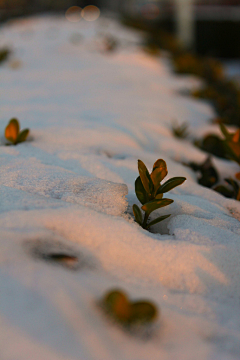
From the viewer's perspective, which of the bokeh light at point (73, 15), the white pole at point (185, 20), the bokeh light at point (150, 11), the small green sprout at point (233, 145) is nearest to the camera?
the small green sprout at point (233, 145)

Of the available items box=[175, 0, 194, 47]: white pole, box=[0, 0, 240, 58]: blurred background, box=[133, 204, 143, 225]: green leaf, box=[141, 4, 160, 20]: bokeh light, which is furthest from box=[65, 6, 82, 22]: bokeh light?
box=[133, 204, 143, 225]: green leaf

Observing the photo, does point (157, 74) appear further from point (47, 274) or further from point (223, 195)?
point (47, 274)

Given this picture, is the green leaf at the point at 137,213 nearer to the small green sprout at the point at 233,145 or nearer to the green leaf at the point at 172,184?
the green leaf at the point at 172,184

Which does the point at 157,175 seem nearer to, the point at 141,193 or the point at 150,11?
the point at 141,193

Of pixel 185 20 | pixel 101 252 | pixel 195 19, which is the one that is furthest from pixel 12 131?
pixel 195 19

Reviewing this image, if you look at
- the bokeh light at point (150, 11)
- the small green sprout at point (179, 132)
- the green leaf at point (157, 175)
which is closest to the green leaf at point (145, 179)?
the green leaf at point (157, 175)
